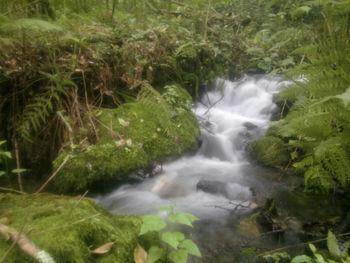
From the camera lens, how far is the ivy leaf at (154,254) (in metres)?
1.41

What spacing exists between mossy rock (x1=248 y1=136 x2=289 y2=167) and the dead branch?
137 inches

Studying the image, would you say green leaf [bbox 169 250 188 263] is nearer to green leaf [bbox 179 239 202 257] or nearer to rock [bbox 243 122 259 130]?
green leaf [bbox 179 239 202 257]

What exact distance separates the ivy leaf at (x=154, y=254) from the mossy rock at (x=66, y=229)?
0.11 meters

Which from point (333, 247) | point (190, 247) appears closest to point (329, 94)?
point (333, 247)

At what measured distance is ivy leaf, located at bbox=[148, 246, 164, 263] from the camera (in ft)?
4.63

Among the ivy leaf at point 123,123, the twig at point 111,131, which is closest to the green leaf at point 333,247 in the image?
the twig at point 111,131

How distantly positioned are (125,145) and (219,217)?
153 centimetres

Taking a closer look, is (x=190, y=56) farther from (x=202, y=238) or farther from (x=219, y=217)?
(x=202, y=238)

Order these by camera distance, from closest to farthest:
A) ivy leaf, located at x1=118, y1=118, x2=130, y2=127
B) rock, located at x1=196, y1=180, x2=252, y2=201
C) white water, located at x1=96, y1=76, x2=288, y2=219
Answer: white water, located at x1=96, y1=76, x2=288, y2=219 < rock, located at x1=196, y1=180, x2=252, y2=201 < ivy leaf, located at x1=118, y1=118, x2=130, y2=127

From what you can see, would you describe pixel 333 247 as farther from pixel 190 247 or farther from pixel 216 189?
→ pixel 216 189

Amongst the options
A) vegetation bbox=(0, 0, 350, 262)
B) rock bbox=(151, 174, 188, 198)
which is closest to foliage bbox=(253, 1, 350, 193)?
vegetation bbox=(0, 0, 350, 262)

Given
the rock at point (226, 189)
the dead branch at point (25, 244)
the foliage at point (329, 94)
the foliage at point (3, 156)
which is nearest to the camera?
the dead branch at point (25, 244)

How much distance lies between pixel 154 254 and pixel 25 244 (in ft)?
2.29

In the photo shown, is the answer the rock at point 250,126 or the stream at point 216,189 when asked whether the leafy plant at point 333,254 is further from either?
the rock at point 250,126
